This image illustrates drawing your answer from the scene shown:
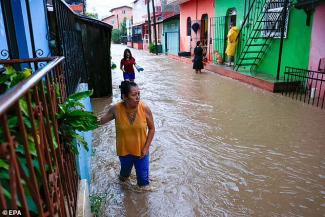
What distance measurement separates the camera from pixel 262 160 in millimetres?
4797

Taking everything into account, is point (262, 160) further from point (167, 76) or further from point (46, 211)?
point (167, 76)

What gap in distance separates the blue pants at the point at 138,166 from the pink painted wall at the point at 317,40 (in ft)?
21.3

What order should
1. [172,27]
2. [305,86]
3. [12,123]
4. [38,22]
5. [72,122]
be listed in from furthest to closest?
1. [172,27]
2. [305,86]
3. [38,22]
4. [72,122]
5. [12,123]

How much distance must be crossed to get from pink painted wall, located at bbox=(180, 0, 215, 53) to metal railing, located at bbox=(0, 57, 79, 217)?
16.3 metres

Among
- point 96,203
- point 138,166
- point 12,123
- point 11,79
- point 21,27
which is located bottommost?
point 96,203

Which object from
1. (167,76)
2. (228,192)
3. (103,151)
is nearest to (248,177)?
(228,192)

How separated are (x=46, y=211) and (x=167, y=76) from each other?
497 inches

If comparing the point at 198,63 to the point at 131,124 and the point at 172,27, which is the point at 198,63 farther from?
the point at 172,27

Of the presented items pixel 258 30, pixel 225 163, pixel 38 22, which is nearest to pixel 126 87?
pixel 225 163

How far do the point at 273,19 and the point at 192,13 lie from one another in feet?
32.3

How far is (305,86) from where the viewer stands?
927 cm

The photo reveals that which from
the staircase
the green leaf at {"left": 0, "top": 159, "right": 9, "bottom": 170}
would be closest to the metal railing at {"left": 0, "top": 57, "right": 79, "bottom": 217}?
the green leaf at {"left": 0, "top": 159, "right": 9, "bottom": 170}

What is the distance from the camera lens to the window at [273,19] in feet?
35.4
